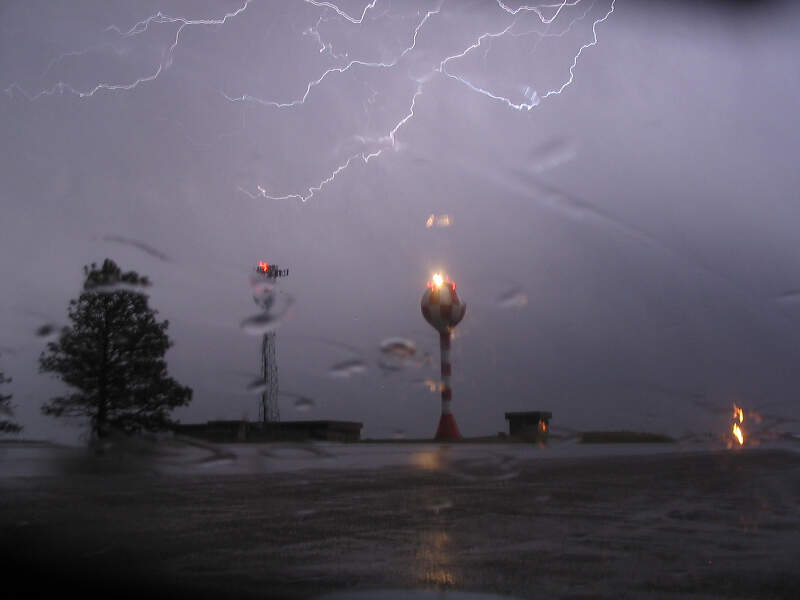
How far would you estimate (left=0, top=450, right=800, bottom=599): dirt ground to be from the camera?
371 cm

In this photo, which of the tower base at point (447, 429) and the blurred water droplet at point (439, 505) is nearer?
the blurred water droplet at point (439, 505)

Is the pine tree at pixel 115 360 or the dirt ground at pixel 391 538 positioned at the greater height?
the pine tree at pixel 115 360

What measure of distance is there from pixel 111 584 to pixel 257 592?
26.1 inches

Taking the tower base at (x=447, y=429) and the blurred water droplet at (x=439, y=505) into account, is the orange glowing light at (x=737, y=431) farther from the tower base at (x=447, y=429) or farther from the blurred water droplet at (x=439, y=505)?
the tower base at (x=447, y=429)

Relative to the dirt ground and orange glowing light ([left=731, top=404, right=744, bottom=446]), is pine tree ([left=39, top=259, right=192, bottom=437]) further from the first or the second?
orange glowing light ([left=731, top=404, right=744, bottom=446])

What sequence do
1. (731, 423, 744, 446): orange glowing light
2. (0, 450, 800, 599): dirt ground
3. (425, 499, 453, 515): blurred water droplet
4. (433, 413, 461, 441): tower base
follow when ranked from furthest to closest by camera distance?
(433, 413, 461, 441): tower base < (731, 423, 744, 446): orange glowing light < (425, 499, 453, 515): blurred water droplet < (0, 450, 800, 599): dirt ground

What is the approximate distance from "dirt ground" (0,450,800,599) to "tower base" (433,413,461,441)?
4022cm

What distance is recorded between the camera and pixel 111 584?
11.9 feet

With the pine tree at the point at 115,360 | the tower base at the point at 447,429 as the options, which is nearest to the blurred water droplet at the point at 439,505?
the pine tree at the point at 115,360

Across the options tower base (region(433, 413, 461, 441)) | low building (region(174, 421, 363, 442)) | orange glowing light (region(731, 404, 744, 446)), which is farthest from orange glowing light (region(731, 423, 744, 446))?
tower base (region(433, 413, 461, 441))

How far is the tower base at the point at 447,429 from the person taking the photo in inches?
1925

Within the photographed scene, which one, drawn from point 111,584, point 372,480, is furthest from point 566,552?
point 372,480

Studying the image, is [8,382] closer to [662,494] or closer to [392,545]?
[392,545]

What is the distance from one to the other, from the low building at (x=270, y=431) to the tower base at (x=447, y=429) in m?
23.9
